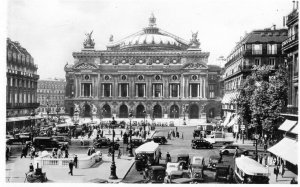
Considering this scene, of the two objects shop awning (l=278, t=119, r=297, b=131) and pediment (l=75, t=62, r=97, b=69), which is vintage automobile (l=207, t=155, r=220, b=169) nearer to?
shop awning (l=278, t=119, r=297, b=131)

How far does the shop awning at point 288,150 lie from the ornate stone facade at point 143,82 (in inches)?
2739

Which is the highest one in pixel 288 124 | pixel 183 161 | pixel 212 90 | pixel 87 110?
pixel 212 90

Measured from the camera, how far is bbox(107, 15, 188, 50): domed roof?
11975 cm

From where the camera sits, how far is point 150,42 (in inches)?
4850

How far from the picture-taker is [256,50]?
210ft

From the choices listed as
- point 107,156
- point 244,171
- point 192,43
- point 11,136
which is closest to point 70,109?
point 192,43

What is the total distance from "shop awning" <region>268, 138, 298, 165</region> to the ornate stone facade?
69561 millimetres

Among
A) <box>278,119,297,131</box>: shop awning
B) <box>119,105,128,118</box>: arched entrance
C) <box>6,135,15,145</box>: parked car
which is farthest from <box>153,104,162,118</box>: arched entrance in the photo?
<box>278,119,297,131</box>: shop awning

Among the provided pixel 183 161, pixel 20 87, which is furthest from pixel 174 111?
pixel 183 161

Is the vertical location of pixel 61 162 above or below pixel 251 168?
below

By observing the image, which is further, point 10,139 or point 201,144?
point 10,139

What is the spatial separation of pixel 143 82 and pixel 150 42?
798 inches

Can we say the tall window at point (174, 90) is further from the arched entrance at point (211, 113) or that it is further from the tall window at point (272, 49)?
the tall window at point (272, 49)

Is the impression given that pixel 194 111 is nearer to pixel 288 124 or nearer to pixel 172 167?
pixel 288 124
